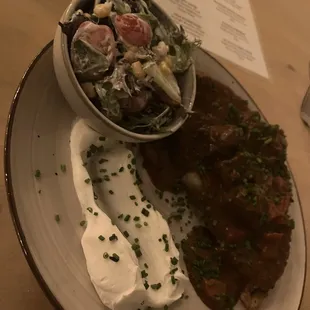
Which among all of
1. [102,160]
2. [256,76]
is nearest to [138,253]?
[102,160]

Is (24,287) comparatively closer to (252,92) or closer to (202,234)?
(202,234)

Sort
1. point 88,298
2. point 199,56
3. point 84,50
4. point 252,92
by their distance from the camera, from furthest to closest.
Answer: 1. point 252,92
2. point 199,56
3. point 84,50
4. point 88,298

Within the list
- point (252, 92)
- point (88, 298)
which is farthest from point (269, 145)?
point (88, 298)

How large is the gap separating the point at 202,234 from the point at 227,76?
20.1 inches

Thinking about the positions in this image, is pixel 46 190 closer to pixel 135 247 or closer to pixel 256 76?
pixel 135 247

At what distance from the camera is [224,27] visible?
6.02ft

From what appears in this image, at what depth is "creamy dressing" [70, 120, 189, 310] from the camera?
0.95m

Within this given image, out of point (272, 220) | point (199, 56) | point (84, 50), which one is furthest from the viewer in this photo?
point (199, 56)

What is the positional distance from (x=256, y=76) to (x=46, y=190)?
109 centimetres

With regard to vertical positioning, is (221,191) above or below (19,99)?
below

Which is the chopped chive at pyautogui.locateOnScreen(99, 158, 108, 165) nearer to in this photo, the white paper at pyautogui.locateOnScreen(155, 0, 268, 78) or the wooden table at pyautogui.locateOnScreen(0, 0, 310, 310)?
the wooden table at pyautogui.locateOnScreen(0, 0, 310, 310)

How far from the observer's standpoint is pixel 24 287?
3.20 ft

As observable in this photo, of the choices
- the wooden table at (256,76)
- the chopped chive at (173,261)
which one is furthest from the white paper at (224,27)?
the chopped chive at (173,261)

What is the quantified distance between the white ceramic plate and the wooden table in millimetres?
110
